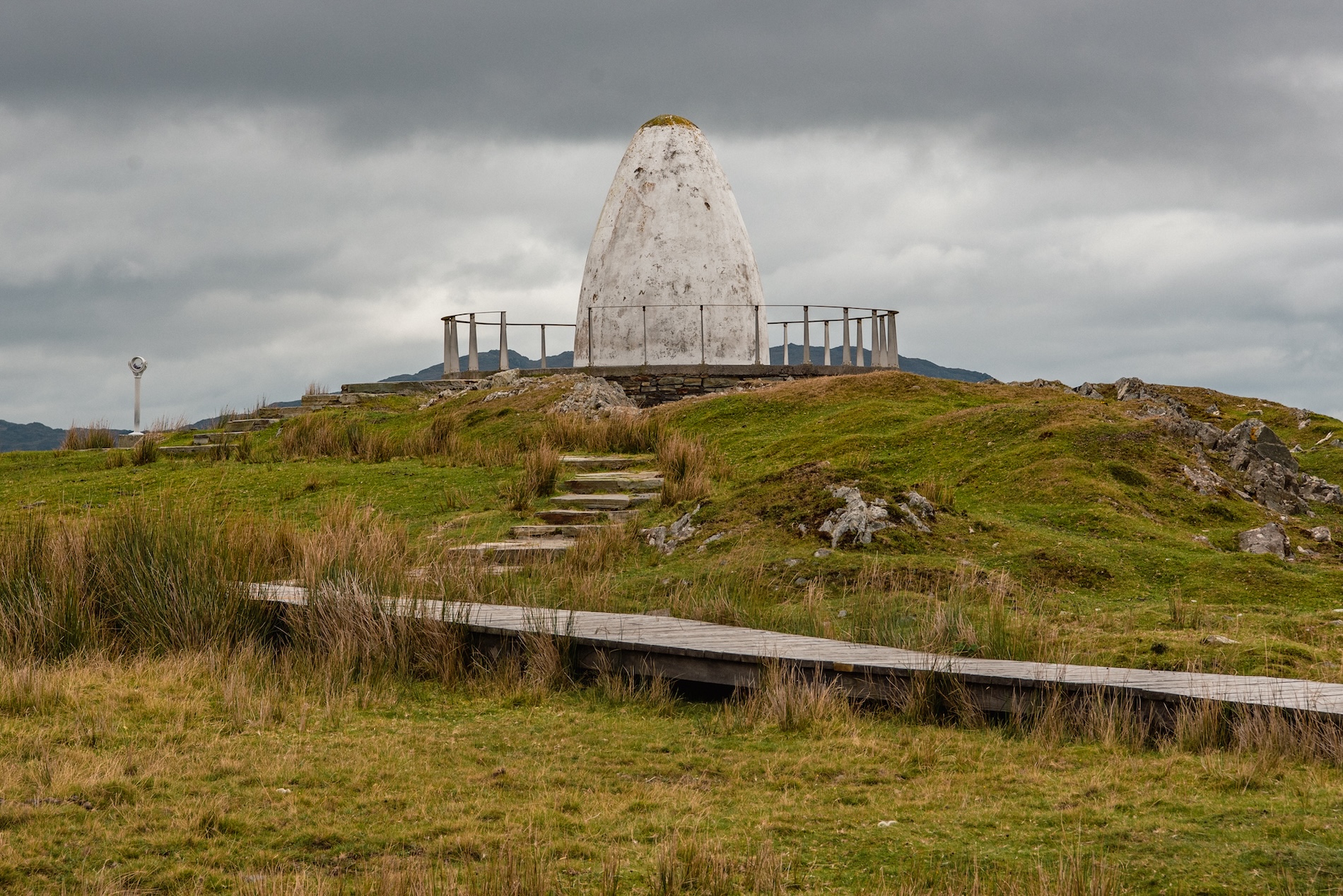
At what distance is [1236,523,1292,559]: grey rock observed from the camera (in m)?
12.6

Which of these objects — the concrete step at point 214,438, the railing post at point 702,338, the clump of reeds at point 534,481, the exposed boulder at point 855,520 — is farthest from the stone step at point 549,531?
the railing post at point 702,338

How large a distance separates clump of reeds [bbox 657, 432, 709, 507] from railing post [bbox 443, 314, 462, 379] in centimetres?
1272

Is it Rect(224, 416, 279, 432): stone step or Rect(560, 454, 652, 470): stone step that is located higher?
Rect(224, 416, 279, 432): stone step

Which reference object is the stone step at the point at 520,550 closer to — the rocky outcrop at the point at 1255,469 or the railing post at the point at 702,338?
the rocky outcrop at the point at 1255,469

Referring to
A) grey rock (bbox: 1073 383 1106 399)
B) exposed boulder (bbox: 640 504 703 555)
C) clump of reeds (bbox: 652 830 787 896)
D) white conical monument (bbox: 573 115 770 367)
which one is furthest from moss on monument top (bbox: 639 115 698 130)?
clump of reeds (bbox: 652 830 787 896)

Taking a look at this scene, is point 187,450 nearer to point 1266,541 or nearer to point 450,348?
point 450,348

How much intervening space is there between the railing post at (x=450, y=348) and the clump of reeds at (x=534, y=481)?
1337cm

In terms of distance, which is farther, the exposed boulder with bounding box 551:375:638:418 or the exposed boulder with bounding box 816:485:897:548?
the exposed boulder with bounding box 551:375:638:418

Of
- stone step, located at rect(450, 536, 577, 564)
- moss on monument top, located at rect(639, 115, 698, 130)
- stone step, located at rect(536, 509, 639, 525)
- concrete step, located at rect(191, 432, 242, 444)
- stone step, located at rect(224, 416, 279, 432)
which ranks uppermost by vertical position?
moss on monument top, located at rect(639, 115, 698, 130)


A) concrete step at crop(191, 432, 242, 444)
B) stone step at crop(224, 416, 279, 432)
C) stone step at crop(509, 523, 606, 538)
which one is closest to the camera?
stone step at crop(509, 523, 606, 538)

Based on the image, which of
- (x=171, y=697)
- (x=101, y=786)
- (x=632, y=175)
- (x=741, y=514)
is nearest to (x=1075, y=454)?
(x=741, y=514)

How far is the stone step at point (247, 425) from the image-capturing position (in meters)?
24.4

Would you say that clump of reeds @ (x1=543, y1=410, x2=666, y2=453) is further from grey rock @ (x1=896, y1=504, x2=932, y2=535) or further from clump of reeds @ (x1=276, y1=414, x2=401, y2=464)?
grey rock @ (x1=896, y1=504, x2=932, y2=535)

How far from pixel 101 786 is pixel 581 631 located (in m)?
3.29
